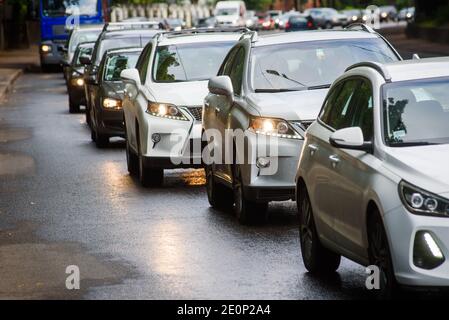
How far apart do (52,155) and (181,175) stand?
13.8 ft

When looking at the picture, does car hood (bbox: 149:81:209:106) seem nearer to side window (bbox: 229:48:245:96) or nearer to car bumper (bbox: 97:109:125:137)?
side window (bbox: 229:48:245:96)

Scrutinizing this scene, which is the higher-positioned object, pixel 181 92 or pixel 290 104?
pixel 290 104

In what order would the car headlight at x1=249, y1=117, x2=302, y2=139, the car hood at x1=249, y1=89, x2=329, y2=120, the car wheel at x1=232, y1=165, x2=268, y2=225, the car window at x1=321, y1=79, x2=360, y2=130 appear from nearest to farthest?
the car window at x1=321, y1=79, x2=360, y2=130 → the car headlight at x1=249, y1=117, x2=302, y2=139 → the car hood at x1=249, y1=89, x2=329, y2=120 → the car wheel at x1=232, y1=165, x2=268, y2=225

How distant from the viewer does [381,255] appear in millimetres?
8273

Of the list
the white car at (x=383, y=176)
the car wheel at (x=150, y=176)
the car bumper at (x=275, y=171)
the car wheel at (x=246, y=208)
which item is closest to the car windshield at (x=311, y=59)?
the car wheel at (x=246, y=208)

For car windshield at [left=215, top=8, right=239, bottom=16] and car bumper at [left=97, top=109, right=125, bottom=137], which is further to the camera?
car windshield at [left=215, top=8, right=239, bottom=16]

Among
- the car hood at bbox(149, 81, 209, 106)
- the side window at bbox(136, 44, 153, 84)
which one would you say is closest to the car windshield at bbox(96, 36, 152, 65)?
the side window at bbox(136, 44, 153, 84)

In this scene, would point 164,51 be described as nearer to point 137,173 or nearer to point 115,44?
point 137,173

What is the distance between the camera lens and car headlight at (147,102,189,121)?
16.2 metres

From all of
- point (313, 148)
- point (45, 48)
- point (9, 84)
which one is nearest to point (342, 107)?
point (313, 148)

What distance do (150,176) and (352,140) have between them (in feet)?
26.6

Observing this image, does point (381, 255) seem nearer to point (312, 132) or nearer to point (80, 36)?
point (312, 132)

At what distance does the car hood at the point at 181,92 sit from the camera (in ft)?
53.4
